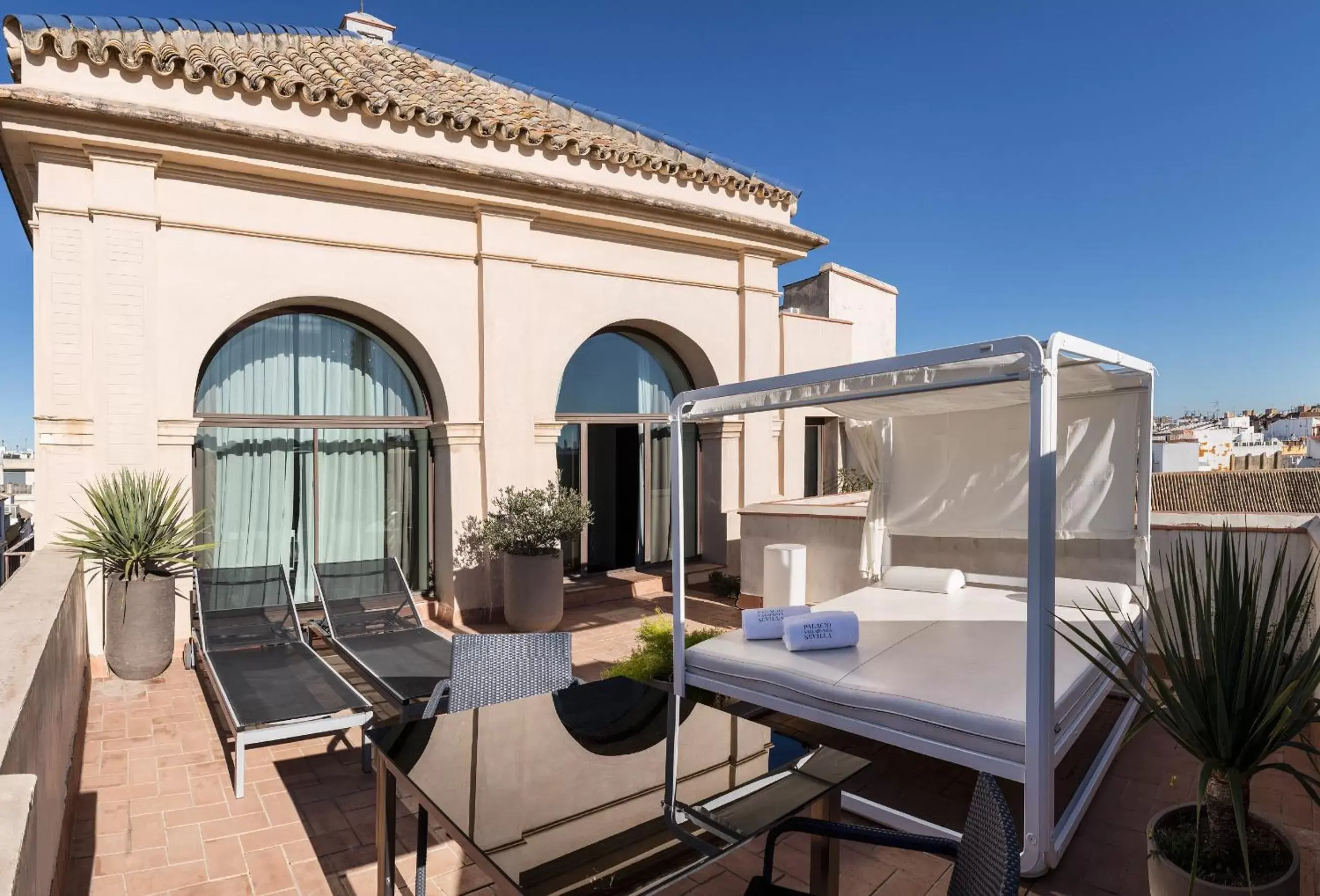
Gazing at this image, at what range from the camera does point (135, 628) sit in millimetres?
6051

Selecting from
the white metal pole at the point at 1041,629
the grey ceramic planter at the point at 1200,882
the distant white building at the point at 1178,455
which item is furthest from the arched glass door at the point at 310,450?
the distant white building at the point at 1178,455

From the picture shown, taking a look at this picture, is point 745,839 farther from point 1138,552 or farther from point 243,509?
point 243,509

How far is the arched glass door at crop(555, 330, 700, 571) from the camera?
9.97 meters

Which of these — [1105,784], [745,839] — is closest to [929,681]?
[1105,784]

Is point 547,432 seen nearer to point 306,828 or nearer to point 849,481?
point 306,828

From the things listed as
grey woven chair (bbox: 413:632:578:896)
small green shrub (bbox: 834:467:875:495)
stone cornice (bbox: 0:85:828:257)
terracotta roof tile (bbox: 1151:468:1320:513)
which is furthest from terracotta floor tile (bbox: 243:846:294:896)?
terracotta roof tile (bbox: 1151:468:1320:513)

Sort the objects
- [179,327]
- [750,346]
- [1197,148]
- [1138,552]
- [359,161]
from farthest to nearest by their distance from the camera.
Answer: [1197,148], [750,346], [359,161], [179,327], [1138,552]

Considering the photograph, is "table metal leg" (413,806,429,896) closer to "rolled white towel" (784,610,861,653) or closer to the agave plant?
"rolled white towel" (784,610,861,653)

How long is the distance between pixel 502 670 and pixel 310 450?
5078 millimetres

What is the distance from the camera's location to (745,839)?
2094 mm

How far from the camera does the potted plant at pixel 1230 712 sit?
7.87ft

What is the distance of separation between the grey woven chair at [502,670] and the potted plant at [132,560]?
3.59 metres

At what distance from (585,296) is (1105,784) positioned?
7008 millimetres

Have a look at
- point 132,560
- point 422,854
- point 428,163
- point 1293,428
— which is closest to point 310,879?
point 422,854
